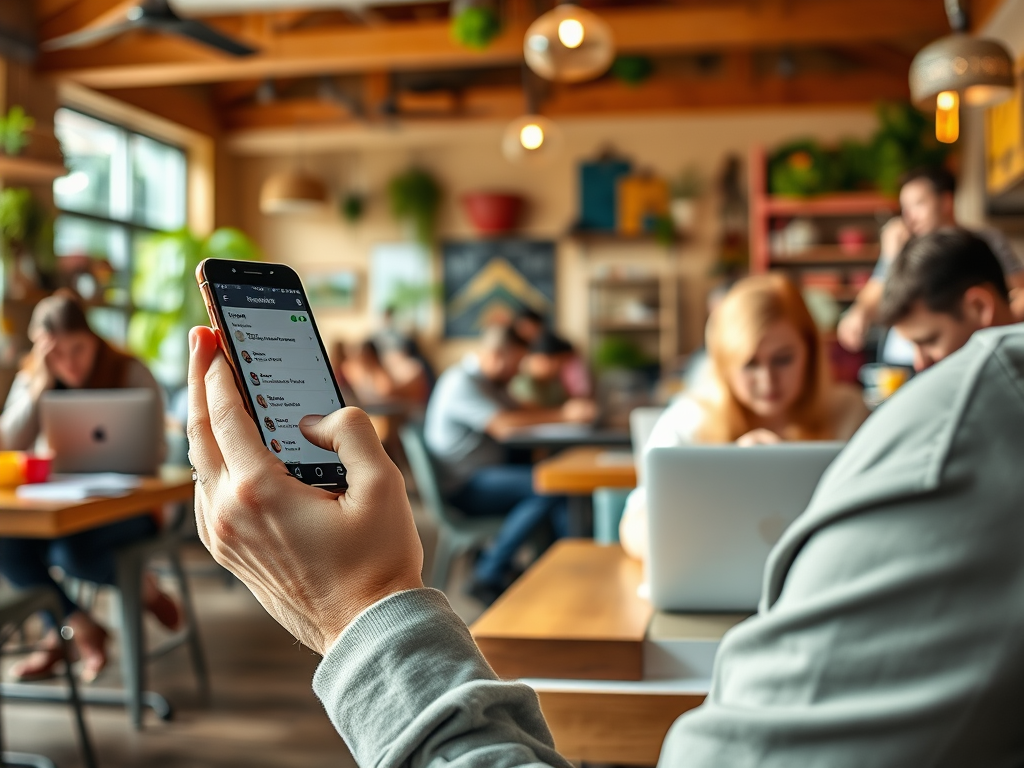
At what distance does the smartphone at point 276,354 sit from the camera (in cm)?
77

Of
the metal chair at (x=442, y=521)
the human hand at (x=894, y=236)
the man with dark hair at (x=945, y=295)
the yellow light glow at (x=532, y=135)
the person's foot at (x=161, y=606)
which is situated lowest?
the person's foot at (x=161, y=606)

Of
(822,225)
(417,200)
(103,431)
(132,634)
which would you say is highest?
(417,200)

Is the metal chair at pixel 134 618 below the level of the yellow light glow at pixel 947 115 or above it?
below

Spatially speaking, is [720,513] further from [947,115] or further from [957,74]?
[947,115]

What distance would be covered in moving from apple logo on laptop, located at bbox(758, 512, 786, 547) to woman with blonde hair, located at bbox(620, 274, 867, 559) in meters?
0.81

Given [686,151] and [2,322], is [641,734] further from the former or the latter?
[686,151]

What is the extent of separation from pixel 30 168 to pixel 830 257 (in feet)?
18.7

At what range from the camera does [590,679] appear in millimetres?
1179

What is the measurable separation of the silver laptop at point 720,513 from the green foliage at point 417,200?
8.58 meters

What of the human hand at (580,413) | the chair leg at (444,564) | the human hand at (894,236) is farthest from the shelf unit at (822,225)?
the chair leg at (444,564)

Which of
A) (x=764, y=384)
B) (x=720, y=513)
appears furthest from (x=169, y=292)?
(x=720, y=513)

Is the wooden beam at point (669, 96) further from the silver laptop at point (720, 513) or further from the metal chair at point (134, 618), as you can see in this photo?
the silver laptop at point (720, 513)

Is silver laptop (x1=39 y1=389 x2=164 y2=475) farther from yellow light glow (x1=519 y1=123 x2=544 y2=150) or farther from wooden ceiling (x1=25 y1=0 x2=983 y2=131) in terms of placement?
wooden ceiling (x1=25 y1=0 x2=983 y2=131)

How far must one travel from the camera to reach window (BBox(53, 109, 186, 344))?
25.9ft
